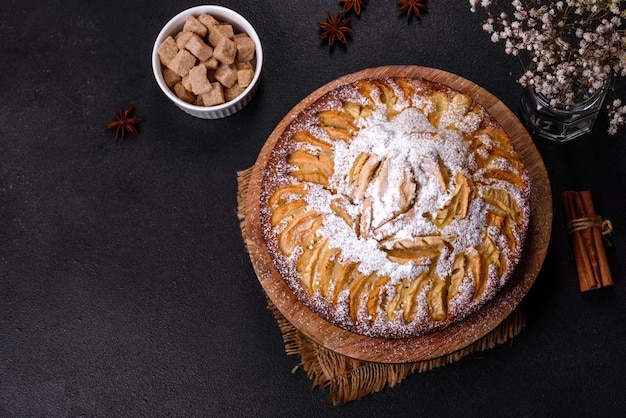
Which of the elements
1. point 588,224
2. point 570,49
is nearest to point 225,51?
point 570,49

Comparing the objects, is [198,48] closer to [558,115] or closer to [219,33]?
[219,33]

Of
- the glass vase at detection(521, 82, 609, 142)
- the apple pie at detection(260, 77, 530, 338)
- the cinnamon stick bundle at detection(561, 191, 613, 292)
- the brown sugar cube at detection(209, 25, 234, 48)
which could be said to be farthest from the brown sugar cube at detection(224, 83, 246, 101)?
the cinnamon stick bundle at detection(561, 191, 613, 292)

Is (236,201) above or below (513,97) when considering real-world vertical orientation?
below

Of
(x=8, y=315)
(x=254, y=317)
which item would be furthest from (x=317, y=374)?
(x=8, y=315)

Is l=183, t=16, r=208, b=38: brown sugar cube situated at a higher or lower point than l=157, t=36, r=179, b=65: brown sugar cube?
higher

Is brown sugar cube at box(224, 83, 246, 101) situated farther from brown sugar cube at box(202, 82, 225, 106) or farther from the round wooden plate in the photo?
the round wooden plate

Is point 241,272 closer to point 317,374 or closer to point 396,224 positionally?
point 317,374
